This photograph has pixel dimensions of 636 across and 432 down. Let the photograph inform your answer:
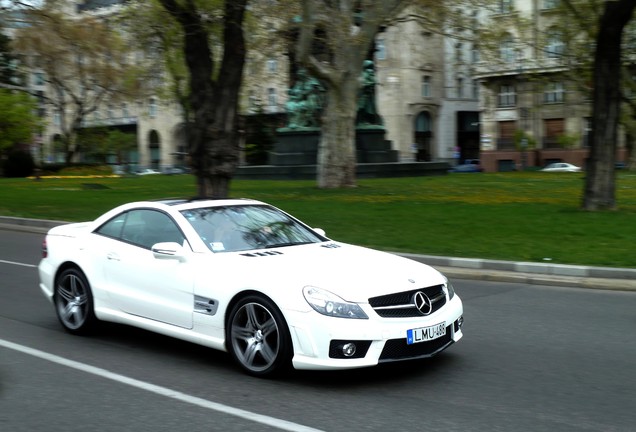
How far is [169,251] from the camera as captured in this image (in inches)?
272

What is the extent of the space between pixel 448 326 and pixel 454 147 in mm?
72851

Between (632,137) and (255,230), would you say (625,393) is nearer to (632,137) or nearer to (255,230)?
(255,230)

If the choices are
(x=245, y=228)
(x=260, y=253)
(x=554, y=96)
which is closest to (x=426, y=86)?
(x=554, y=96)

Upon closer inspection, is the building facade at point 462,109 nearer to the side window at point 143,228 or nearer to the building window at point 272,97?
the building window at point 272,97

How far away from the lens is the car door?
271 inches

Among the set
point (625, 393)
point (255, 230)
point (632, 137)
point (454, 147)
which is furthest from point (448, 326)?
point (454, 147)

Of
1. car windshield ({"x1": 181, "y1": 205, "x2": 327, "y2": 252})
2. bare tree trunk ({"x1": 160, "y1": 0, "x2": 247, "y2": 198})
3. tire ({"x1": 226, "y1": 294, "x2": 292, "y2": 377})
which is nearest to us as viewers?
tire ({"x1": 226, "y1": 294, "x2": 292, "y2": 377})

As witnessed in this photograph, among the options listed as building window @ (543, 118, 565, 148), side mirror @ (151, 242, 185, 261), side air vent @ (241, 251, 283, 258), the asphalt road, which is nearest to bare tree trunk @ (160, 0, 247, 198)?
the asphalt road

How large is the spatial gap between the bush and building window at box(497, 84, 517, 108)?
37.0 metres

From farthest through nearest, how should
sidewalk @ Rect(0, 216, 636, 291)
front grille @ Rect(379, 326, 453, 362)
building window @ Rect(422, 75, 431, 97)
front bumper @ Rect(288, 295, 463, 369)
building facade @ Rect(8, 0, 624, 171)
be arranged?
building window @ Rect(422, 75, 431, 97) < building facade @ Rect(8, 0, 624, 171) < sidewalk @ Rect(0, 216, 636, 291) < front grille @ Rect(379, 326, 453, 362) < front bumper @ Rect(288, 295, 463, 369)

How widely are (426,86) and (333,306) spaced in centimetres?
7094

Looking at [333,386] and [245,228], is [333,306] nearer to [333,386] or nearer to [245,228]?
[333,386]

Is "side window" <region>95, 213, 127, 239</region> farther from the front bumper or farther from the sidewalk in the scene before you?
the sidewalk

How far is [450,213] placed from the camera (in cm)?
1895
